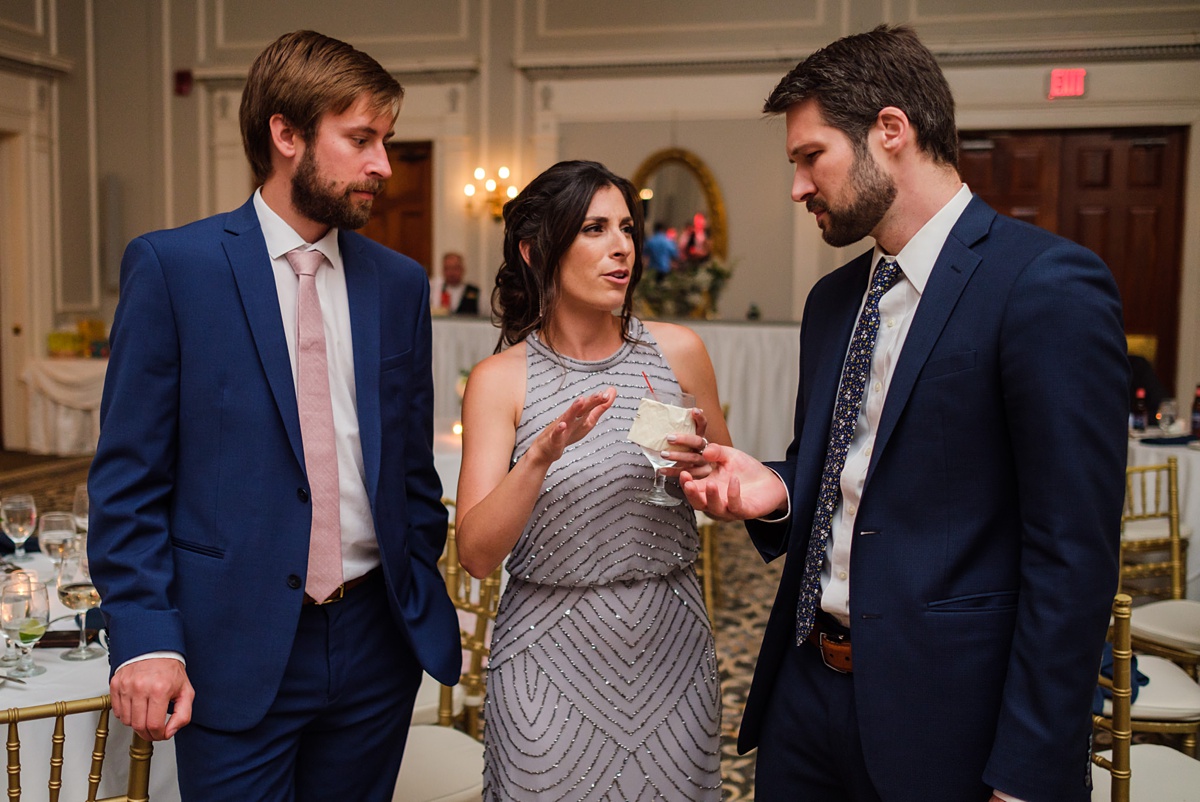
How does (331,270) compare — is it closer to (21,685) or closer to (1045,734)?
(21,685)

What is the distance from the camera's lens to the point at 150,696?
1478mm

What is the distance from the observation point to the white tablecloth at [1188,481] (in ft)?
15.0

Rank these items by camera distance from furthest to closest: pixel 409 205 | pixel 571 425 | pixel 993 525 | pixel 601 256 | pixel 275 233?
pixel 409 205 < pixel 601 256 < pixel 275 233 < pixel 571 425 < pixel 993 525

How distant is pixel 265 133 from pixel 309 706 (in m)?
0.97

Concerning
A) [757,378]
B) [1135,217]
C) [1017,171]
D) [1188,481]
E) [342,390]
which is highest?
[1017,171]

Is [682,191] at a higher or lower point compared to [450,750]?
higher

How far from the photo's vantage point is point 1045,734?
1308 mm

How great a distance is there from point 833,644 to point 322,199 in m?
1.11

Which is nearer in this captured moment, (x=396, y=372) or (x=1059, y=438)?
(x=1059, y=438)

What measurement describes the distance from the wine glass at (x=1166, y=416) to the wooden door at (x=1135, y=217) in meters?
3.59

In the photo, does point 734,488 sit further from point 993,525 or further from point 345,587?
point 345,587

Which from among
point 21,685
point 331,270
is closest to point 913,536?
point 331,270

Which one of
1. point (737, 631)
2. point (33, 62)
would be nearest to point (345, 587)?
point (737, 631)

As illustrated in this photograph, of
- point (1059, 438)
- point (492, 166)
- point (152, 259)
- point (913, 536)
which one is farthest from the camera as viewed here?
point (492, 166)
